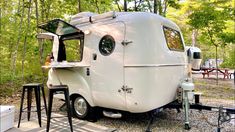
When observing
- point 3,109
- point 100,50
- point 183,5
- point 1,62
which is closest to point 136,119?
point 100,50

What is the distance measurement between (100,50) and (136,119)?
66.7 inches

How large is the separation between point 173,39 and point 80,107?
7.88ft

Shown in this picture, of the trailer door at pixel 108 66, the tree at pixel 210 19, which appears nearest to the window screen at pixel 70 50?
the trailer door at pixel 108 66

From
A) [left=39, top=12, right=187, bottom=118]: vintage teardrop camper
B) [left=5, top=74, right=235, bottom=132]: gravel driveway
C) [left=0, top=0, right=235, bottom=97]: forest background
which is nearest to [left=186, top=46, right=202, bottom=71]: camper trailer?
[left=39, top=12, right=187, bottom=118]: vintage teardrop camper

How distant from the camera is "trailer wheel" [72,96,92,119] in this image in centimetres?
506

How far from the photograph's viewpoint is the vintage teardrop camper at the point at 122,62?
412cm

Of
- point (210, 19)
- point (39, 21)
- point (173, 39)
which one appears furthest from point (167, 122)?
point (39, 21)

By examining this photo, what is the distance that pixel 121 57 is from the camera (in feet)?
14.1

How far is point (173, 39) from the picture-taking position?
4.97 metres

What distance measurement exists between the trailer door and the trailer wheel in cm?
34

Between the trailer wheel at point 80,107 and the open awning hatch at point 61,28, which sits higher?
the open awning hatch at point 61,28

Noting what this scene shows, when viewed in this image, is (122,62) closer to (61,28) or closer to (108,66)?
(108,66)

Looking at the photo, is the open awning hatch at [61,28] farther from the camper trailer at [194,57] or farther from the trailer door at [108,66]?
the camper trailer at [194,57]

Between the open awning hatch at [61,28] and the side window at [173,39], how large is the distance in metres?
1.73
